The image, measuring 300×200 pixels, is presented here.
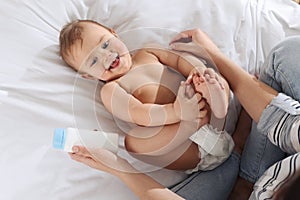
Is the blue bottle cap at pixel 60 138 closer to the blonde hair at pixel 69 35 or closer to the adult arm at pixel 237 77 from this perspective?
the blonde hair at pixel 69 35

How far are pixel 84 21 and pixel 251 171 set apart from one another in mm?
506

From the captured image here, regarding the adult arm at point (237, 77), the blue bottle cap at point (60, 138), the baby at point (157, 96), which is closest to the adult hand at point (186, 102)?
the baby at point (157, 96)

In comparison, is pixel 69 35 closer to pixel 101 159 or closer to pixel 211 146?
pixel 101 159

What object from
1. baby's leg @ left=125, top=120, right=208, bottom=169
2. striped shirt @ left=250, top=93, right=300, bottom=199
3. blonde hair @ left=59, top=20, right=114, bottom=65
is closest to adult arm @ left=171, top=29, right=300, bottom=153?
striped shirt @ left=250, top=93, right=300, bottom=199

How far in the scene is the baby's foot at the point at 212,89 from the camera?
3.35ft

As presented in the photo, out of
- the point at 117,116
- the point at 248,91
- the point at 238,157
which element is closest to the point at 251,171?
the point at 238,157

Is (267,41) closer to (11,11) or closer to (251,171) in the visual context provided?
(251,171)

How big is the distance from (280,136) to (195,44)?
292 millimetres

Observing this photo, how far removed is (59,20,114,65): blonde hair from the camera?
1.09 metres

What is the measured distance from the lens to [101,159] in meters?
0.99

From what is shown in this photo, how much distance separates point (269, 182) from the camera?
0.95m

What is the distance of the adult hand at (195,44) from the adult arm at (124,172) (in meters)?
0.31

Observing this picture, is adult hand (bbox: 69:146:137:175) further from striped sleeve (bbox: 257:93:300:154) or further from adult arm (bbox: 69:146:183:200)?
striped sleeve (bbox: 257:93:300:154)

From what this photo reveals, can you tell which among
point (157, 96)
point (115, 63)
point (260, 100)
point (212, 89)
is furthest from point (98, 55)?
point (260, 100)
